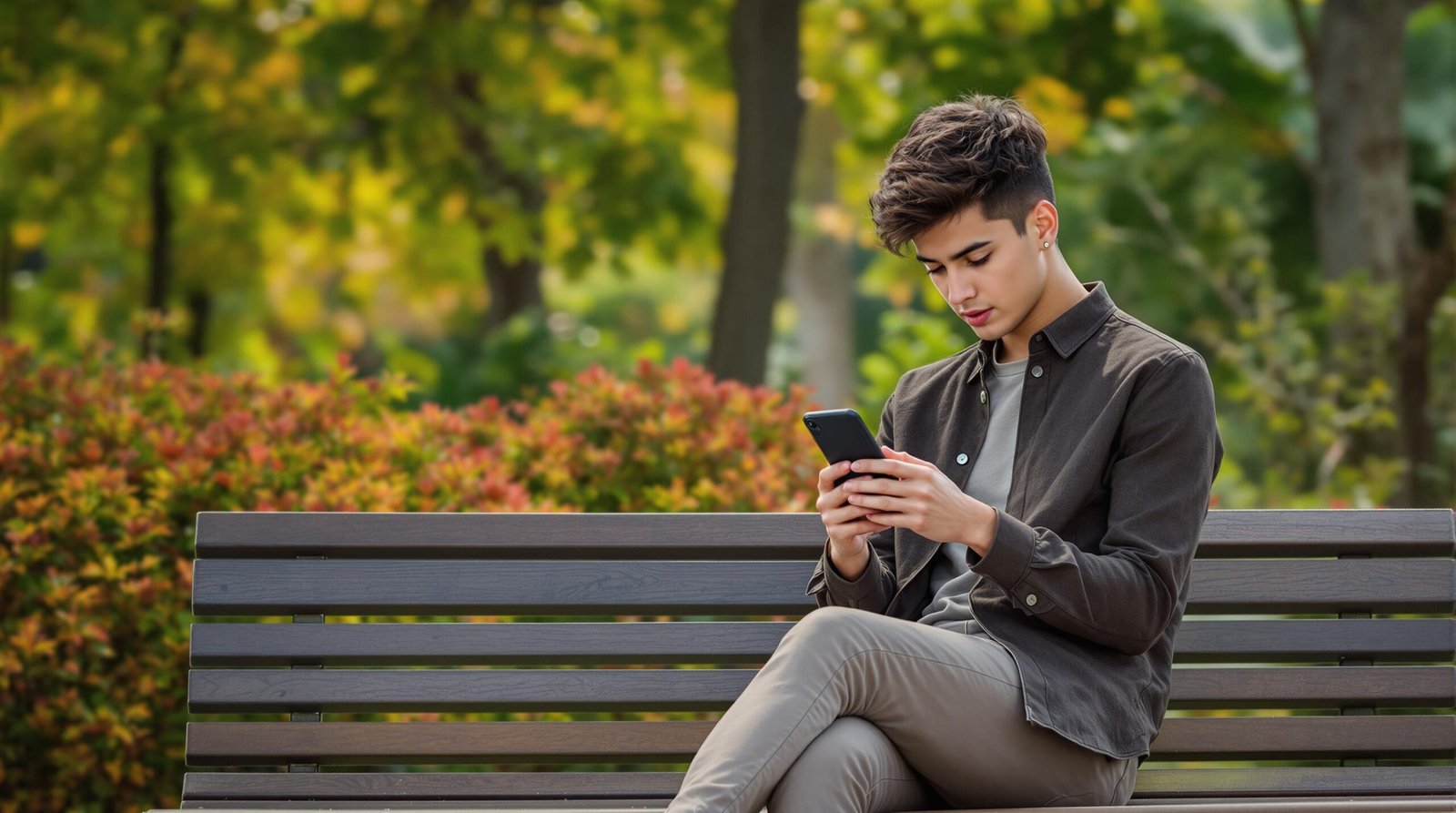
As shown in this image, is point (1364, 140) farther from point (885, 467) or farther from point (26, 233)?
point (26, 233)

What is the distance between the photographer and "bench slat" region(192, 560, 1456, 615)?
3.33 metres

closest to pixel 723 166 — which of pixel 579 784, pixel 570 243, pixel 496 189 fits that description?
pixel 496 189

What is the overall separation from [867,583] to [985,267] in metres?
0.68

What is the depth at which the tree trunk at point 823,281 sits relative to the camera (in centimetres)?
1617

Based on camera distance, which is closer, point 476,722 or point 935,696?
point 935,696

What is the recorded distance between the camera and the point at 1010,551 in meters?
2.60

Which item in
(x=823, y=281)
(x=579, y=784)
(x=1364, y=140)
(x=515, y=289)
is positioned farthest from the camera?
(x=823, y=281)

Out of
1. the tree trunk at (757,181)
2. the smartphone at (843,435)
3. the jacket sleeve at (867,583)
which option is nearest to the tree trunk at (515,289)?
the tree trunk at (757,181)

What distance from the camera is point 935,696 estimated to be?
8.64 feet

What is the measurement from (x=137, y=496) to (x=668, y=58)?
8.37m

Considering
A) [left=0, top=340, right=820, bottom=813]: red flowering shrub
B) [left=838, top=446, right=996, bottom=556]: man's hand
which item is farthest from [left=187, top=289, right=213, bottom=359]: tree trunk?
[left=838, top=446, right=996, bottom=556]: man's hand

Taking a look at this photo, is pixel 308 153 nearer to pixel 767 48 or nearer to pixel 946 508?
pixel 767 48

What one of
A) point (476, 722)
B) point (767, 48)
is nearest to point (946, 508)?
point (476, 722)

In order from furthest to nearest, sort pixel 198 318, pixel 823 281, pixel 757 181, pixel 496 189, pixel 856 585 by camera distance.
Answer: pixel 823 281 < pixel 198 318 < pixel 496 189 < pixel 757 181 < pixel 856 585
